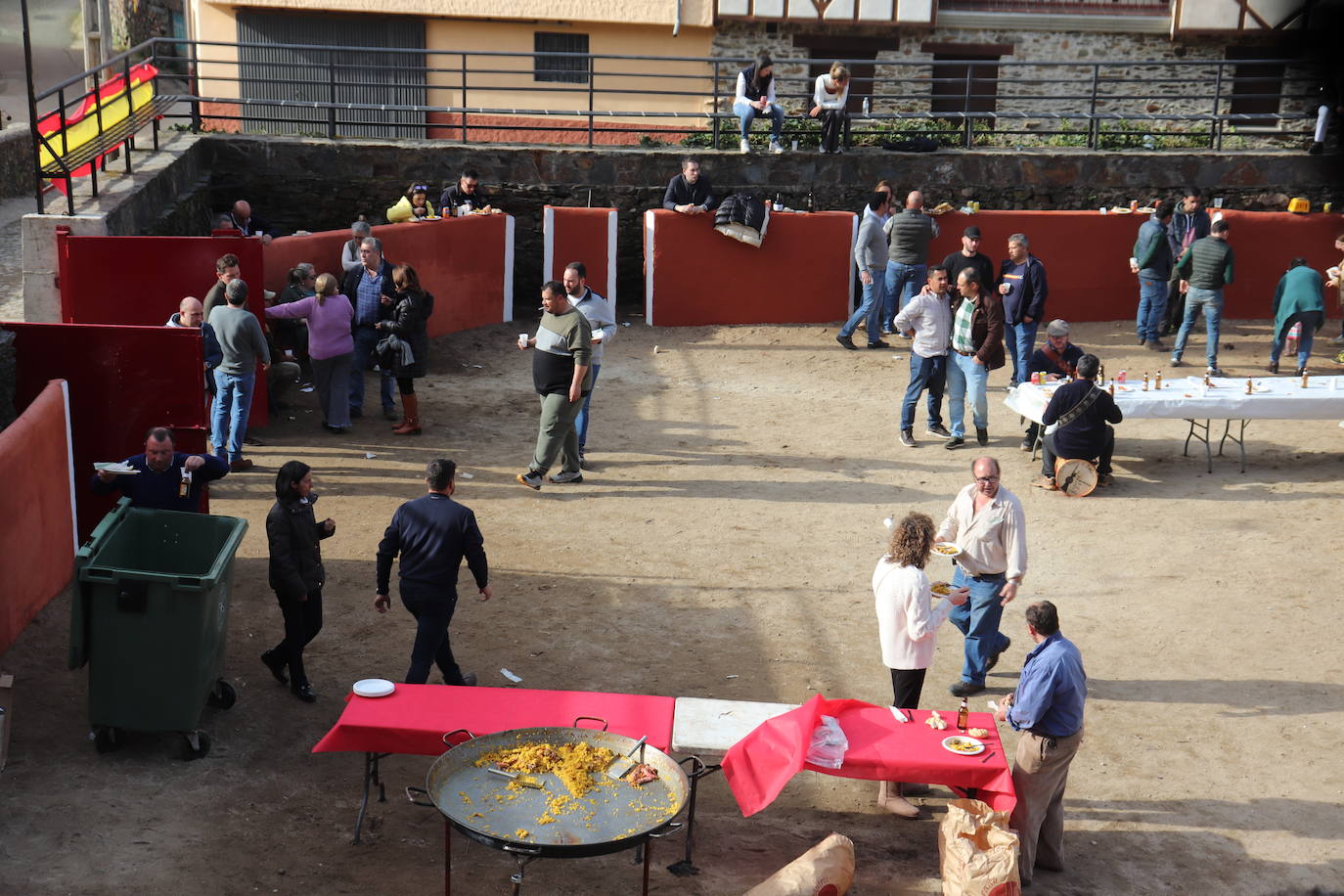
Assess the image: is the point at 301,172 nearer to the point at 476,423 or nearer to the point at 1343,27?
the point at 476,423

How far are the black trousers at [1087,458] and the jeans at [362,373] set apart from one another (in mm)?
6479

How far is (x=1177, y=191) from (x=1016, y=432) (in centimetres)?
816

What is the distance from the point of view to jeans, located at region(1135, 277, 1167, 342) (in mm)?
17703

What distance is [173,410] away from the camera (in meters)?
10.5

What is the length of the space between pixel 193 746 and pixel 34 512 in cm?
258

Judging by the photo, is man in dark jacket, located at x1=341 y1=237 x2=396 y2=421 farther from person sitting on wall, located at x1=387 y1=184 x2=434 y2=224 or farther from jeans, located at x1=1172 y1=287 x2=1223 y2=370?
jeans, located at x1=1172 y1=287 x2=1223 y2=370

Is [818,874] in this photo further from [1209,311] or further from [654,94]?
[654,94]

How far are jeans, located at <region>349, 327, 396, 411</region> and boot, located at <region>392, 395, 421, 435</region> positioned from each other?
38 cm

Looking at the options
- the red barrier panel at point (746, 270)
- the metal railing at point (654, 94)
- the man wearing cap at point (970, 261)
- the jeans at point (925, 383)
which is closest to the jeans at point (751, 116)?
the red barrier panel at point (746, 270)

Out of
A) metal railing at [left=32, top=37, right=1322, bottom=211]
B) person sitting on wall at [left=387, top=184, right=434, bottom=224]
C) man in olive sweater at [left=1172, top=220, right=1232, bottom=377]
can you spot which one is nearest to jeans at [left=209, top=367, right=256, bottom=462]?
person sitting on wall at [left=387, top=184, right=434, bottom=224]

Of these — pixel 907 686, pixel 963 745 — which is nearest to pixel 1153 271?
pixel 907 686

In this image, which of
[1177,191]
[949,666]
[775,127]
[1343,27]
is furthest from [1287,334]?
[1343,27]

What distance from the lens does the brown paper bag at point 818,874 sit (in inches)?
255

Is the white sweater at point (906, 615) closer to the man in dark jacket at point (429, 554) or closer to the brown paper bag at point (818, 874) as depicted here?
the brown paper bag at point (818, 874)
